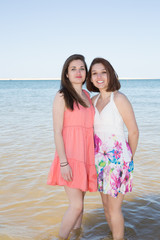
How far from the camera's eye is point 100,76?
9.86 ft

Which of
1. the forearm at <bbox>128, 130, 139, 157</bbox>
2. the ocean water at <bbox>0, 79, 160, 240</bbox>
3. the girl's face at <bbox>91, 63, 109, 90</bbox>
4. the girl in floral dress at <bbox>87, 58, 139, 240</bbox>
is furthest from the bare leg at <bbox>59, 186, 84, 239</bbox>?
the girl's face at <bbox>91, 63, 109, 90</bbox>

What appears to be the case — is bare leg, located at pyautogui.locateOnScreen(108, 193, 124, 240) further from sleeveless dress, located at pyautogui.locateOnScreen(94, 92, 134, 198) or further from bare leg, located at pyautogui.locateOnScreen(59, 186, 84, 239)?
bare leg, located at pyautogui.locateOnScreen(59, 186, 84, 239)

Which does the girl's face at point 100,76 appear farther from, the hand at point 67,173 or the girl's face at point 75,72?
the hand at point 67,173

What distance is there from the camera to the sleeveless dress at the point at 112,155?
9.38 feet

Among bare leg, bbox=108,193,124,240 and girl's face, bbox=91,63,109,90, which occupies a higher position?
girl's face, bbox=91,63,109,90

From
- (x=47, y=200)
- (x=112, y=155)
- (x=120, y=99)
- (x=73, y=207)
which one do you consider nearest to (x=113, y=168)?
(x=112, y=155)

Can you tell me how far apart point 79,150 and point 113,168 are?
1.25 feet

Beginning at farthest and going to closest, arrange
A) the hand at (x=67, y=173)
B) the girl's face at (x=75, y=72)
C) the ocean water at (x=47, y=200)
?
the ocean water at (x=47, y=200)
the girl's face at (x=75, y=72)
the hand at (x=67, y=173)

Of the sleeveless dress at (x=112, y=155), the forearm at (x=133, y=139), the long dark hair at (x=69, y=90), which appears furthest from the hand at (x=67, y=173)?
the forearm at (x=133, y=139)

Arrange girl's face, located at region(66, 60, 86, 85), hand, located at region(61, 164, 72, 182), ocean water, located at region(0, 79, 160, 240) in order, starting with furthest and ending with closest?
1. ocean water, located at region(0, 79, 160, 240)
2. girl's face, located at region(66, 60, 86, 85)
3. hand, located at region(61, 164, 72, 182)

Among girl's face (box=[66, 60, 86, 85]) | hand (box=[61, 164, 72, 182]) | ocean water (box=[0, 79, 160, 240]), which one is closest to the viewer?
hand (box=[61, 164, 72, 182])

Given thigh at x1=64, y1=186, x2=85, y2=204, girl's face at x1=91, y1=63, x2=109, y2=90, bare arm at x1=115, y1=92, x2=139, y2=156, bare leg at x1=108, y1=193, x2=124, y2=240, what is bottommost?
bare leg at x1=108, y1=193, x2=124, y2=240

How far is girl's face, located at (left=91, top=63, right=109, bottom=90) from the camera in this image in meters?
3.01

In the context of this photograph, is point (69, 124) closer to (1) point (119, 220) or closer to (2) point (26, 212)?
(1) point (119, 220)
